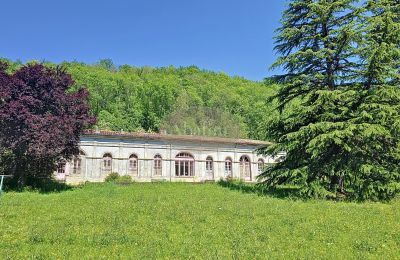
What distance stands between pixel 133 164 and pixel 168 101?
42.9m

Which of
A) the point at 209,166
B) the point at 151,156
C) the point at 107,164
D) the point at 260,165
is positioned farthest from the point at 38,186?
the point at 260,165

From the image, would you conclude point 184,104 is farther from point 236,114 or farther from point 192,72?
point 192,72

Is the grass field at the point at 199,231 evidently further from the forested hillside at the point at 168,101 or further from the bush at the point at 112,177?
the forested hillside at the point at 168,101

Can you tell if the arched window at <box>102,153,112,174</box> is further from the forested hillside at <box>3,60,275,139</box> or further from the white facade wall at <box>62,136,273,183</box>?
the forested hillside at <box>3,60,275,139</box>

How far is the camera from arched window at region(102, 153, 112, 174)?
104ft

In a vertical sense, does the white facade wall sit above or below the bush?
above

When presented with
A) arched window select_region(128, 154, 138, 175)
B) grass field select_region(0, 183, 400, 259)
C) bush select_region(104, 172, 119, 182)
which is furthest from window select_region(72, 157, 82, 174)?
grass field select_region(0, 183, 400, 259)

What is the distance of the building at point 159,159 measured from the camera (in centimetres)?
3117

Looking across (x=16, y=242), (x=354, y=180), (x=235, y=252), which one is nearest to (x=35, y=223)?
(x=16, y=242)

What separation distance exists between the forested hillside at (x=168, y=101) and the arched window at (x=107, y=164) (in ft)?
99.6

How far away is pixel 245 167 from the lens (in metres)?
38.4

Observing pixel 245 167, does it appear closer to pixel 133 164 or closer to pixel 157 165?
pixel 157 165

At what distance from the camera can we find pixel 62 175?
100 ft

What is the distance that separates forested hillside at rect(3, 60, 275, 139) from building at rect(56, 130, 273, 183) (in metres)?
25.7
